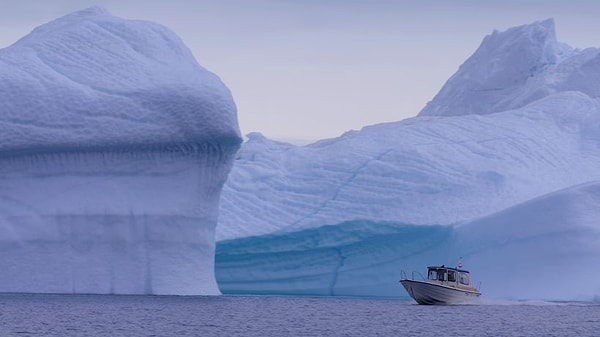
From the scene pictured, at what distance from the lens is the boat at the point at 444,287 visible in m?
25.1

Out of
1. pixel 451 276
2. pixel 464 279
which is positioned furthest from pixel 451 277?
pixel 464 279

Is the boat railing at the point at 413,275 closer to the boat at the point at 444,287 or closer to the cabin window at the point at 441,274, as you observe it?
the boat at the point at 444,287

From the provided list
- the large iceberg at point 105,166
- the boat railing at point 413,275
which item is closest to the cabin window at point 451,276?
the boat railing at point 413,275

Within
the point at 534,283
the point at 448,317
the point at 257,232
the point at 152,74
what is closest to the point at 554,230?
the point at 534,283

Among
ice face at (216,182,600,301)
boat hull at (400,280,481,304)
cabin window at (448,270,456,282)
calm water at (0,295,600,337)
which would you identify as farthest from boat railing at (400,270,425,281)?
cabin window at (448,270,456,282)

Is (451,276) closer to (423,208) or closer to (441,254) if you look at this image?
(423,208)

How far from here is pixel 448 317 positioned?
21.8m

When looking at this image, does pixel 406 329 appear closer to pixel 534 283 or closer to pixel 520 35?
pixel 534 283

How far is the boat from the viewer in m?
25.1

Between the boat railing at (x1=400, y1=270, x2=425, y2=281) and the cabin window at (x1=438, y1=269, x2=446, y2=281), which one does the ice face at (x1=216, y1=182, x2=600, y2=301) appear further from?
the cabin window at (x1=438, y1=269, x2=446, y2=281)

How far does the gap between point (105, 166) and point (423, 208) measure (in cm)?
758

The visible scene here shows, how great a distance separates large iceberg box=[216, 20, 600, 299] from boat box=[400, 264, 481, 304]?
0.92 metres

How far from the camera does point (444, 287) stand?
25109 mm

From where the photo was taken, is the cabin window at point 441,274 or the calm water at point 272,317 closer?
the calm water at point 272,317
